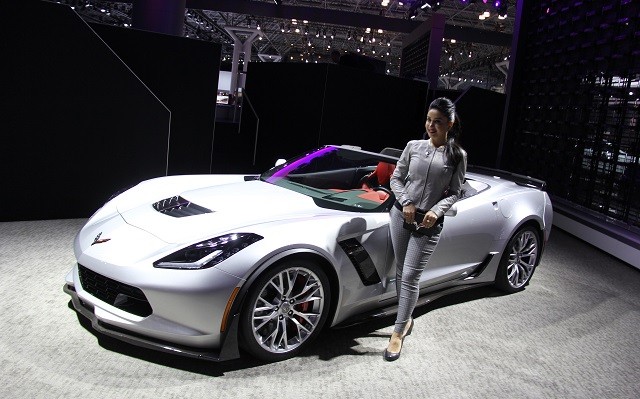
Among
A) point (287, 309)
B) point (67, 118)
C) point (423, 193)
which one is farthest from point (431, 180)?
point (67, 118)

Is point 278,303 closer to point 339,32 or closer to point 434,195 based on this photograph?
point 434,195

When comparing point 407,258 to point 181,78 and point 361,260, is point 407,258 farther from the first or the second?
point 181,78

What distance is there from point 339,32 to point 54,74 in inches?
1011

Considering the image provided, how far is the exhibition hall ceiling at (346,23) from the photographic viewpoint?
20.3m

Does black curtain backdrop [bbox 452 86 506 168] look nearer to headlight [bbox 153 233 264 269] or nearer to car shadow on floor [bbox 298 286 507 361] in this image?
car shadow on floor [bbox 298 286 507 361]

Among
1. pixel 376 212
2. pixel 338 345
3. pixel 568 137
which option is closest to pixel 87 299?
pixel 338 345

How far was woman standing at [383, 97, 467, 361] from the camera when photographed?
3092 millimetres

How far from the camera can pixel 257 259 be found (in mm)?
2734

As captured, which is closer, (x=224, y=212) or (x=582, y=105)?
(x=224, y=212)

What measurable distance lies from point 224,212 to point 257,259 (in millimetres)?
536

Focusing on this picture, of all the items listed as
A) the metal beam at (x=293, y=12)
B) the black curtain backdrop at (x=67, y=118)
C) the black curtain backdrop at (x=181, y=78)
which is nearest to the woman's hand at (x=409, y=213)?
the black curtain backdrop at (x=67, y=118)

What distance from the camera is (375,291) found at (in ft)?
10.9

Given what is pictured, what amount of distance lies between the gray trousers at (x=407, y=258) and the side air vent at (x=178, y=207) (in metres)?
1.11

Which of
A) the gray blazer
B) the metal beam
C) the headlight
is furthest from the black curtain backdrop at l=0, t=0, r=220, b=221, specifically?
the metal beam
